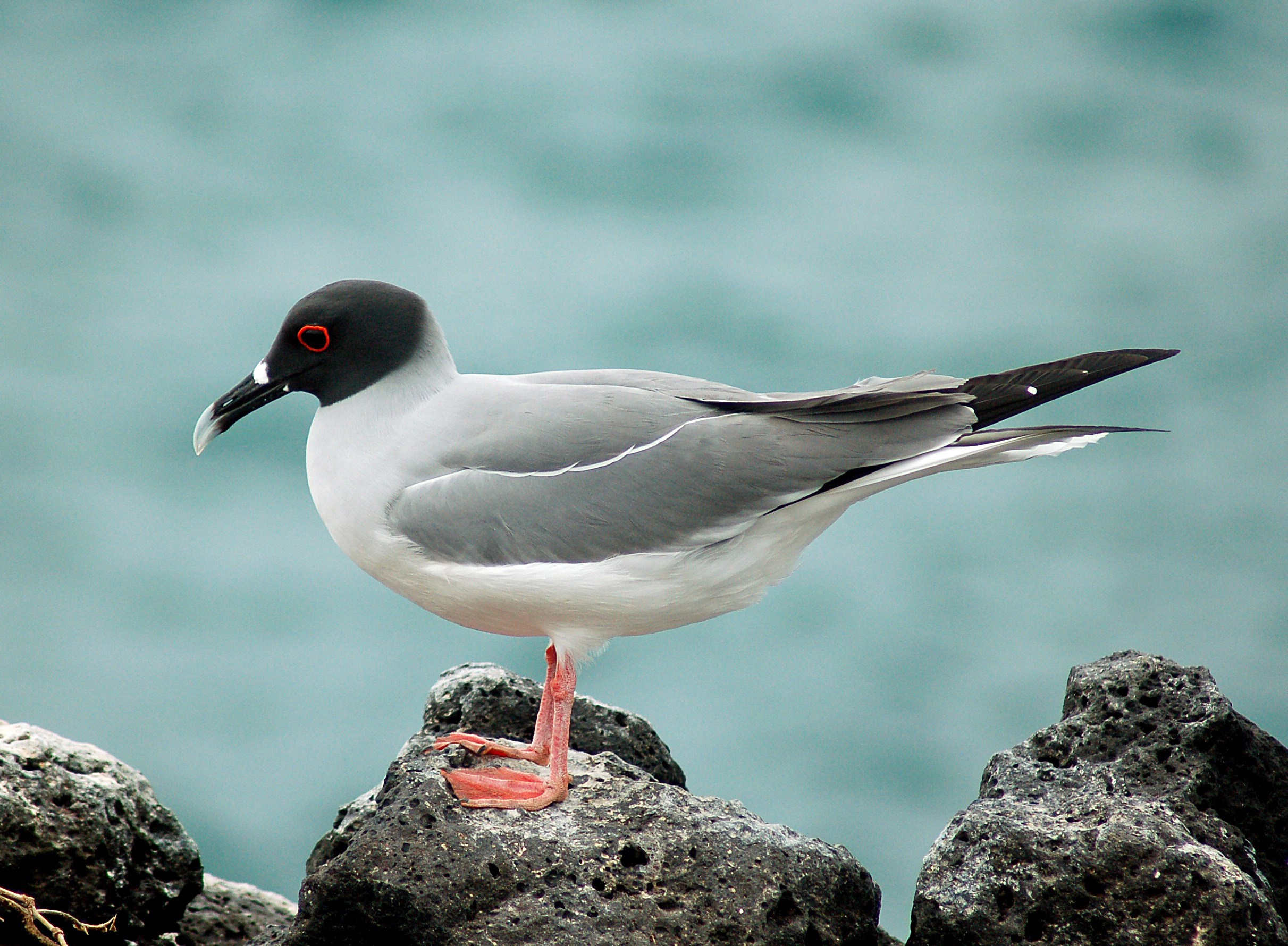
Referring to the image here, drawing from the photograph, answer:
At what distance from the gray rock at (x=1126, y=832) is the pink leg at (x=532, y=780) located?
1.18m

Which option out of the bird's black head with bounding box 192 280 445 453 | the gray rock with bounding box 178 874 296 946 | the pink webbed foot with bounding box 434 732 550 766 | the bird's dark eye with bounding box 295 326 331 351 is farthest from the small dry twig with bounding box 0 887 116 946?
the bird's dark eye with bounding box 295 326 331 351

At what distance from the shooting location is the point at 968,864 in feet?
11.7

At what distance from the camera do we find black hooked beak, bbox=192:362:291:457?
4324mm

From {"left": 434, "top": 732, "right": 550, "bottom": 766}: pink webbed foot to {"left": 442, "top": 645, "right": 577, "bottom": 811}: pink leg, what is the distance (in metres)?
0.16

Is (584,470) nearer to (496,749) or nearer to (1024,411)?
(496,749)

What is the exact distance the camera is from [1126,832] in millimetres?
3459

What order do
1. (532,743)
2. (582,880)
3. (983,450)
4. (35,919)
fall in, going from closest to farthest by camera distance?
(582,880), (35,919), (983,450), (532,743)

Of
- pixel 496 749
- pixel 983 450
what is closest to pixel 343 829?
pixel 496 749

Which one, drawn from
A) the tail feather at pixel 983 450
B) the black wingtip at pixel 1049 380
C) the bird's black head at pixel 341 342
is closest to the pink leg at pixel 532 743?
the bird's black head at pixel 341 342

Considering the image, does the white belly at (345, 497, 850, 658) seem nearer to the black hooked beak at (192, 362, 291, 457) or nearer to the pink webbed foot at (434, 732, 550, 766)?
the pink webbed foot at (434, 732, 550, 766)

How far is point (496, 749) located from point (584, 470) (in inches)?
43.5

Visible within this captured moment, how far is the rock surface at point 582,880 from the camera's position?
349 cm

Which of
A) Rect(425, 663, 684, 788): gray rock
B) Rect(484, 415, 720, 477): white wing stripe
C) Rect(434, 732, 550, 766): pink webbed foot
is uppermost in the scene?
Rect(484, 415, 720, 477): white wing stripe

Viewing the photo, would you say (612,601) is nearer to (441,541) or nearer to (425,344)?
(441,541)
